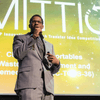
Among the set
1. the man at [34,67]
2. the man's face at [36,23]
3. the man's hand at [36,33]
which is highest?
the man's face at [36,23]

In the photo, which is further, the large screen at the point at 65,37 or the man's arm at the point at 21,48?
the large screen at the point at 65,37

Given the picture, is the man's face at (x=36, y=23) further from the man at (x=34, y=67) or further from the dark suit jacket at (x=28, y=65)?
the dark suit jacket at (x=28, y=65)

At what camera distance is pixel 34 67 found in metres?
1.22

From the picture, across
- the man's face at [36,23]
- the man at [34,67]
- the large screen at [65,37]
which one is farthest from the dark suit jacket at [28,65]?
the large screen at [65,37]

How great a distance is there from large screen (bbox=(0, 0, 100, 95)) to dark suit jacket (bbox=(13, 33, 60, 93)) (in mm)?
1182

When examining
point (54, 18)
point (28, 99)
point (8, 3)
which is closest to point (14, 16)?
point (8, 3)

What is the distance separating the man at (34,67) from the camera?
1.16 meters

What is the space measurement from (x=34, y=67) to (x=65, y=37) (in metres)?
1.49

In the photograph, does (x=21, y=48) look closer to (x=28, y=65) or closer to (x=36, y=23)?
(x=28, y=65)

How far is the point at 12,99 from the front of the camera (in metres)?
2.46

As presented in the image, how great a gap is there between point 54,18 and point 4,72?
1.20 metres

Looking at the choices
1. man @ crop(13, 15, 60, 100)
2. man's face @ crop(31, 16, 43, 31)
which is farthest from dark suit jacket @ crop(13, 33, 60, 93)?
man's face @ crop(31, 16, 43, 31)

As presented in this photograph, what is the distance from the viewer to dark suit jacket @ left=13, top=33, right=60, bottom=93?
1.17m

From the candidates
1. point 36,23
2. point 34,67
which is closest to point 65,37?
point 36,23
